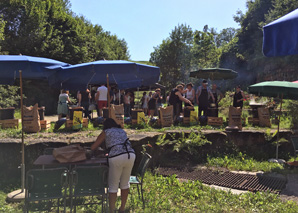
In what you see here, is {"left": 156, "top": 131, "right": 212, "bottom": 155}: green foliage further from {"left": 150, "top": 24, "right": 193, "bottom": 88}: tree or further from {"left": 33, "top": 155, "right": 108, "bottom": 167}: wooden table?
{"left": 150, "top": 24, "right": 193, "bottom": 88}: tree

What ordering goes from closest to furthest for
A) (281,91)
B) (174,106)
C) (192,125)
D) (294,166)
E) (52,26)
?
(294,166) → (281,91) → (192,125) → (174,106) → (52,26)

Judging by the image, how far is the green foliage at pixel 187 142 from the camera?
Answer: 286 inches

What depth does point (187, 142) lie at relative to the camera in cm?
741

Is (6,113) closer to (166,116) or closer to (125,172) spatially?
(166,116)

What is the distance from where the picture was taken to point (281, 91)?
786 centimetres

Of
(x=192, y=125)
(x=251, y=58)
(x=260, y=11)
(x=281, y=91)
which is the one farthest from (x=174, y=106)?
(x=260, y=11)

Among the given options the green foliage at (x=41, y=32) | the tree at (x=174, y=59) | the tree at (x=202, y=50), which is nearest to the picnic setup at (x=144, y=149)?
the green foliage at (x=41, y=32)

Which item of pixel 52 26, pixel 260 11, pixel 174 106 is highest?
pixel 260 11

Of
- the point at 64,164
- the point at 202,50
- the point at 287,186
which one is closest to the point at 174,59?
the point at 202,50

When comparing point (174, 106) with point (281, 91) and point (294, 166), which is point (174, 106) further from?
point (294, 166)

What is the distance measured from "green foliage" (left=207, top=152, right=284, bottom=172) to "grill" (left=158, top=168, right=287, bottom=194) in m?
0.53

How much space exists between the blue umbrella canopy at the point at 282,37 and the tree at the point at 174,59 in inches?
1568

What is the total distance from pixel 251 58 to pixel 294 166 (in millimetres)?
26693

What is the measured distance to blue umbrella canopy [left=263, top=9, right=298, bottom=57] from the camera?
10.8 ft
